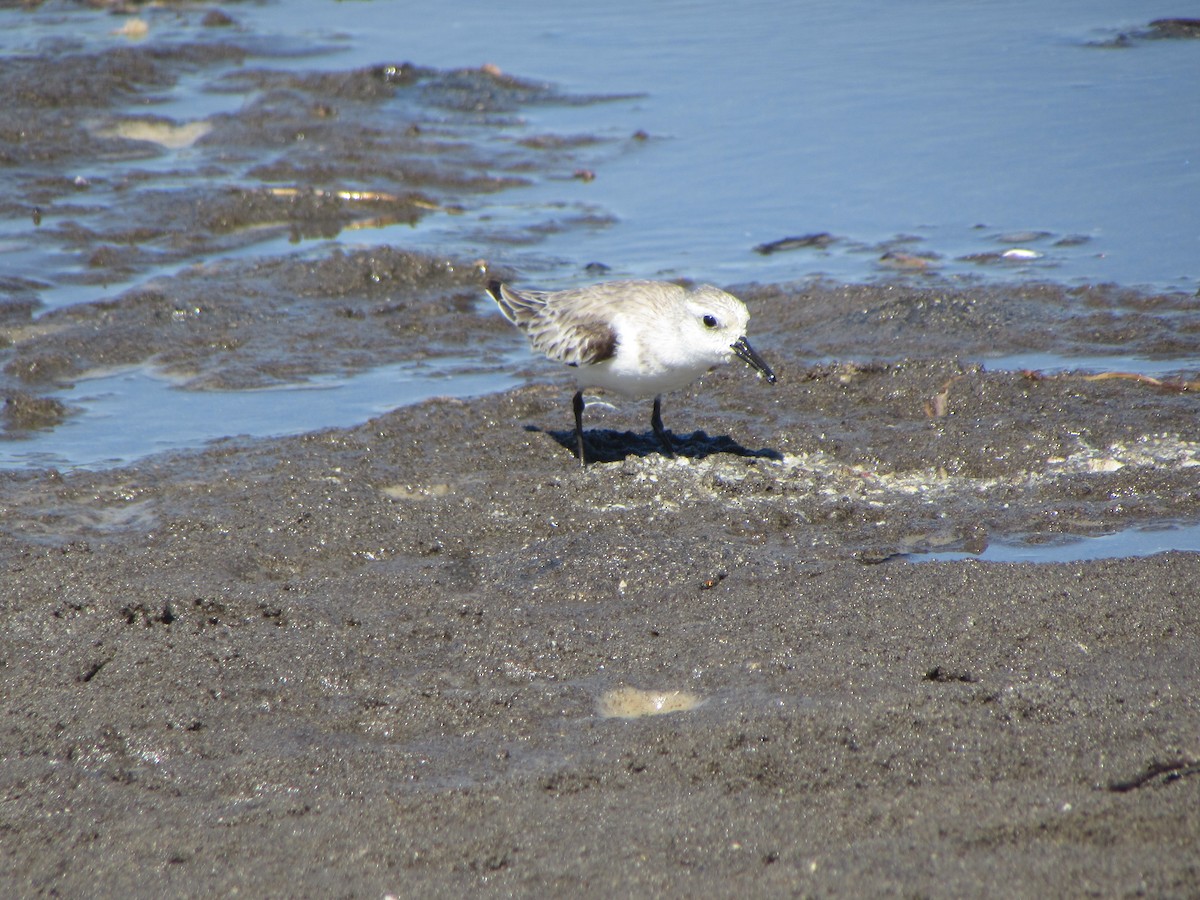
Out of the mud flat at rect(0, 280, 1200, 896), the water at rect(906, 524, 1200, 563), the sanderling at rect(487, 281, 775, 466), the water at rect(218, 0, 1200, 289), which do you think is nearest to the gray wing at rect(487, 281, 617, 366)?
the sanderling at rect(487, 281, 775, 466)

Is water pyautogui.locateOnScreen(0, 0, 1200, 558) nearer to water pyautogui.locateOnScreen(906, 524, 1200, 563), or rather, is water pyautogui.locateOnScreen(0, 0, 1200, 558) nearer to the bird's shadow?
water pyautogui.locateOnScreen(906, 524, 1200, 563)

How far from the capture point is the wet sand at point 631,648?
3.25 m

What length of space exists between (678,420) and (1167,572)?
3.03 m

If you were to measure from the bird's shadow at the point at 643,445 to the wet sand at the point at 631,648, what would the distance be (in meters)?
0.03

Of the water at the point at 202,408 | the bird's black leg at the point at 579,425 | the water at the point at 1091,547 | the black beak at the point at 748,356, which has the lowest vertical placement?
the water at the point at 202,408

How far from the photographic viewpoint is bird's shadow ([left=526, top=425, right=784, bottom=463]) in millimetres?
6548

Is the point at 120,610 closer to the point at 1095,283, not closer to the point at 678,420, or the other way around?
the point at 678,420

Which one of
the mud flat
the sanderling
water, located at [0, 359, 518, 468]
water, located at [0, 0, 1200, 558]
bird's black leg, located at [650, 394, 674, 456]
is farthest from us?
water, located at [0, 0, 1200, 558]

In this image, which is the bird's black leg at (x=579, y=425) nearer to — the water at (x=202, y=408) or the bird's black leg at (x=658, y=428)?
the bird's black leg at (x=658, y=428)

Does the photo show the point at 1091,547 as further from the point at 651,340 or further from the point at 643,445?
the point at 643,445

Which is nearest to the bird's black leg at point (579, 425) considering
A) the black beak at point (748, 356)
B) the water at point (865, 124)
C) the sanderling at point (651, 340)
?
the sanderling at point (651, 340)

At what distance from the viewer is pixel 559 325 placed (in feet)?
22.9

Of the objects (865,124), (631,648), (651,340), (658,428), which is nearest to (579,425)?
(658,428)

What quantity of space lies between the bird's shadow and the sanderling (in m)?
0.11
